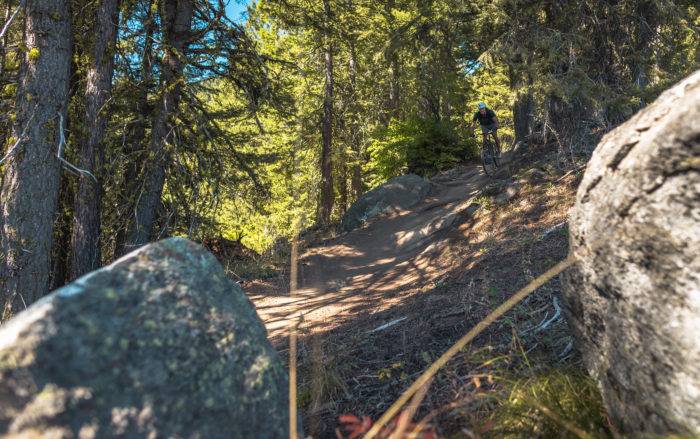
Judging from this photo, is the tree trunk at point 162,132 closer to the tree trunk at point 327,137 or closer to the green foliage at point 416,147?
the tree trunk at point 327,137

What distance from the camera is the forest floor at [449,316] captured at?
268 cm

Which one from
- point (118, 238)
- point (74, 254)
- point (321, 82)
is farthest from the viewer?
point (321, 82)

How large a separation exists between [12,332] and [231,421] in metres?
0.80

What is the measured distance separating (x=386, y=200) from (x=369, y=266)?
215 inches

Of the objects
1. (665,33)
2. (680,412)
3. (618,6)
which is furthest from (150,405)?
(665,33)

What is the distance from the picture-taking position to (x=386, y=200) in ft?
55.9

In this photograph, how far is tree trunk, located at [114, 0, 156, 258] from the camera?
7262 mm

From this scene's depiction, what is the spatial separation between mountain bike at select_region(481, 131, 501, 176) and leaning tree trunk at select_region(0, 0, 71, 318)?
10.7 m

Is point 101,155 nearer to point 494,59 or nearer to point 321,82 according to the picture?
point 494,59

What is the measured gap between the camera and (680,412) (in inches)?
69.4

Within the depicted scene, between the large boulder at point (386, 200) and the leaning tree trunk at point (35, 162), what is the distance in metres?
11.4

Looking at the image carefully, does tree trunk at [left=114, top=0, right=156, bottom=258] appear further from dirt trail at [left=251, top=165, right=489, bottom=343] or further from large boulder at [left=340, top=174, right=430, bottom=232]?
large boulder at [left=340, top=174, right=430, bottom=232]

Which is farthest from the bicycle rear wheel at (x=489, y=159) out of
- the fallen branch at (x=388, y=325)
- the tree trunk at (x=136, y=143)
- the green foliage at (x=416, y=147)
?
the fallen branch at (x=388, y=325)

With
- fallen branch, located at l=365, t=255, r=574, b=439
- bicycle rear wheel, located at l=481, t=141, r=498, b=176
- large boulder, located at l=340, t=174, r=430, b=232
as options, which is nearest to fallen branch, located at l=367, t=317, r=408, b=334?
fallen branch, located at l=365, t=255, r=574, b=439
